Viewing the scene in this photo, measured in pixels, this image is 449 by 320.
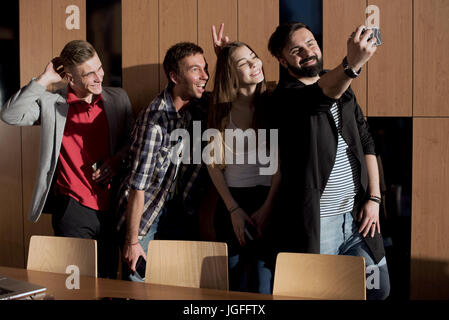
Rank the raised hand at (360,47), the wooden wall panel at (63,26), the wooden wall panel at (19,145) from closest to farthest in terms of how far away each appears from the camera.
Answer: the raised hand at (360,47) < the wooden wall panel at (63,26) < the wooden wall panel at (19,145)

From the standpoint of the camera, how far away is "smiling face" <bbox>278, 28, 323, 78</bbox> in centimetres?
232

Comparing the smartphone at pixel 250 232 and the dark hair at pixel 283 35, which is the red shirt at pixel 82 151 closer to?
the smartphone at pixel 250 232

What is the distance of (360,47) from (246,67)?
0.83m

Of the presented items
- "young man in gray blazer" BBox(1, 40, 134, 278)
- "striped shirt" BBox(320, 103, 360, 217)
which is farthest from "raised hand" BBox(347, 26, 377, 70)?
"young man in gray blazer" BBox(1, 40, 134, 278)

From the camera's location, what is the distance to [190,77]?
262 centimetres

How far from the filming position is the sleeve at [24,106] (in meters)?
2.67

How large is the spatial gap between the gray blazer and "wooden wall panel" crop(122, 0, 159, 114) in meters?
0.40

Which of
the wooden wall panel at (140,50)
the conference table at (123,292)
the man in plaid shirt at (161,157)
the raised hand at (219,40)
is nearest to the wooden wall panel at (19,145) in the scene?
the wooden wall panel at (140,50)

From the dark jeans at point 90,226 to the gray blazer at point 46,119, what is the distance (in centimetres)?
17

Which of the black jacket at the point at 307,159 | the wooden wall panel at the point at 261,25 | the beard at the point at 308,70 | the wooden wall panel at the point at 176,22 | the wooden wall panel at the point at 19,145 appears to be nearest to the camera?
the black jacket at the point at 307,159

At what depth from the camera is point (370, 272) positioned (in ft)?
7.39

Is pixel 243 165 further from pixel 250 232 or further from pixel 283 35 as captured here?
pixel 283 35

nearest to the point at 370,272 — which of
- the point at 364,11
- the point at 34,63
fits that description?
the point at 364,11

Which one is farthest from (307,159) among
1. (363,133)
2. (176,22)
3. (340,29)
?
(176,22)
